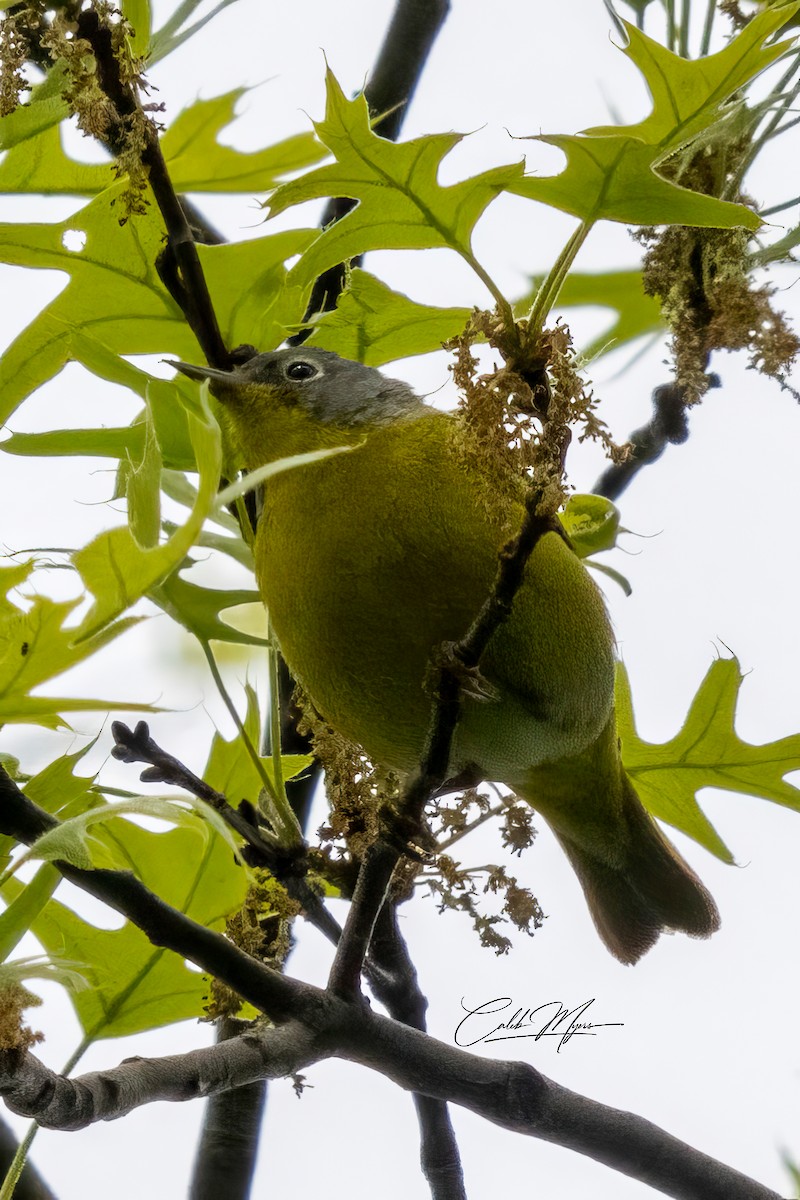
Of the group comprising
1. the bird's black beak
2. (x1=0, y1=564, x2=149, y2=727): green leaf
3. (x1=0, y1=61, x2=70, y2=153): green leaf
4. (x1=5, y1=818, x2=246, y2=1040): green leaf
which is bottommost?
(x1=0, y1=564, x2=149, y2=727): green leaf

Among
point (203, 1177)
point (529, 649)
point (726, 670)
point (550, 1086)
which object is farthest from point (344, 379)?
point (203, 1177)

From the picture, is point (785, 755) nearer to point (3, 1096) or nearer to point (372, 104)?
point (3, 1096)

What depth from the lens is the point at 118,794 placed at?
6.32ft

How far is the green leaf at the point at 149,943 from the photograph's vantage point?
201cm

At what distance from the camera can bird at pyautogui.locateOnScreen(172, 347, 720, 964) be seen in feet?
6.61

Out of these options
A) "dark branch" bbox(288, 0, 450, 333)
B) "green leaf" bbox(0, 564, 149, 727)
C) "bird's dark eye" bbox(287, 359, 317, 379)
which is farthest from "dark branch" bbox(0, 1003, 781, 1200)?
"dark branch" bbox(288, 0, 450, 333)

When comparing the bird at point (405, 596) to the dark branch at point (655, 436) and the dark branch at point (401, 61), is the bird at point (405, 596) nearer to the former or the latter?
the dark branch at point (655, 436)

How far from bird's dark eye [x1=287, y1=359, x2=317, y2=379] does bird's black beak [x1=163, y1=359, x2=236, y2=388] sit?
17cm

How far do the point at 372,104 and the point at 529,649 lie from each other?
1990 mm

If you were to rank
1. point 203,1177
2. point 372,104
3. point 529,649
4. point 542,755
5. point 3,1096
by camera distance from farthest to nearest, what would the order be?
point 372,104 < point 203,1177 < point 542,755 < point 529,649 < point 3,1096

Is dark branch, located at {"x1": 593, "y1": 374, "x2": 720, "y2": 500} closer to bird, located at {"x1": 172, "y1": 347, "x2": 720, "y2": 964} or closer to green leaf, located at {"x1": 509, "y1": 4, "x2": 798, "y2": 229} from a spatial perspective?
bird, located at {"x1": 172, "y1": 347, "x2": 720, "y2": 964}

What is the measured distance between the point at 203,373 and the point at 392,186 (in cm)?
56

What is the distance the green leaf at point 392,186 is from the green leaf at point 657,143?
82mm

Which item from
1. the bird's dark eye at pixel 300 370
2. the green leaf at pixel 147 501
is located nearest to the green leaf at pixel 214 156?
the bird's dark eye at pixel 300 370
